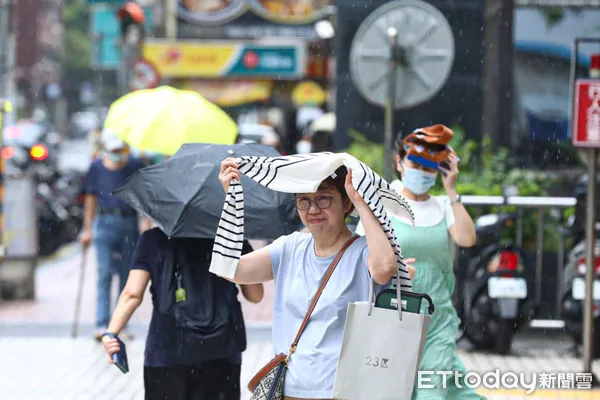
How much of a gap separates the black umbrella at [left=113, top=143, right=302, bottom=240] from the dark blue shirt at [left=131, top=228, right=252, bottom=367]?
0.16 m

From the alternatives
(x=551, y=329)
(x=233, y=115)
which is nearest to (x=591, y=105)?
(x=551, y=329)

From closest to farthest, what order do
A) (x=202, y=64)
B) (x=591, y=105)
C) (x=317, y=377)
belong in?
(x=317, y=377), (x=591, y=105), (x=202, y=64)

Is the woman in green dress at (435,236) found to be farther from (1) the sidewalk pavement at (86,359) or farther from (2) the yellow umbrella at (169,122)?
(1) the sidewalk pavement at (86,359)

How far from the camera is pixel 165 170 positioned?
5605 millimetres

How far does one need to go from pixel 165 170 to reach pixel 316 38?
28.0 meters

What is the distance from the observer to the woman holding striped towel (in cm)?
422

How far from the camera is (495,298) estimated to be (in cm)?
966

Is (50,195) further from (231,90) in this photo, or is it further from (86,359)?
(231,90)

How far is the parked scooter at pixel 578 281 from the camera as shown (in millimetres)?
9508

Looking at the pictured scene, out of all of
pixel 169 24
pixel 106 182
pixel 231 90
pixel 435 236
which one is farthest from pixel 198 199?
pixel 169 24

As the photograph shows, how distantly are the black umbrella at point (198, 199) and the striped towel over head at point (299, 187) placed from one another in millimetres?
844

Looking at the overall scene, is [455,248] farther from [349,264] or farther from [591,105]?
[349,264]

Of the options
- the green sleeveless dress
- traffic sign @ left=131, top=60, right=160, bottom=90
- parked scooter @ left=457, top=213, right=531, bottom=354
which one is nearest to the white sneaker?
parked scooter @ left=457, top=213, right=531, bottom=354

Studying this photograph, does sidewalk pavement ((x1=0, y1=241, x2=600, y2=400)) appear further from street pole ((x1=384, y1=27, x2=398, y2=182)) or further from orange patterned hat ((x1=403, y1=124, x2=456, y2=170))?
orange patterned hat ((x1=403, y1=124, x2=456, y2=170))
